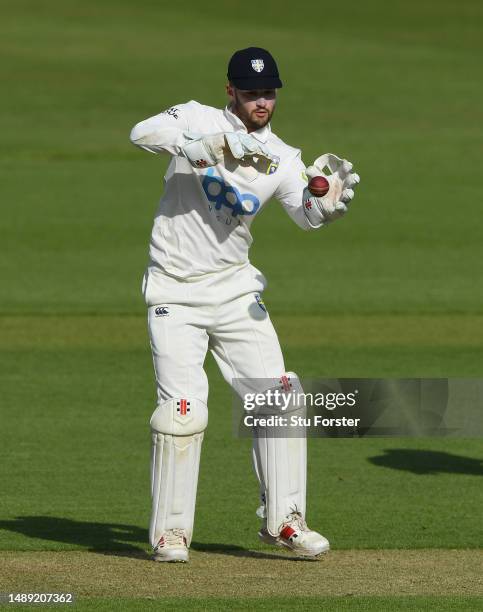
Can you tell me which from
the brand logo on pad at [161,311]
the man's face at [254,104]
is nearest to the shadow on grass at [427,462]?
the brand logo on pad at [161,311]

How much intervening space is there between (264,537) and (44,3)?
35.3m

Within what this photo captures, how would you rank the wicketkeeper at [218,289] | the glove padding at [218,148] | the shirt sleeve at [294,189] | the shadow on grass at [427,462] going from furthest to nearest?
the shadow on grass at [427,462] < the shirt sleeve at [294,189] < the wicketkeeper at [218,289] < the glove padding at [218,148]

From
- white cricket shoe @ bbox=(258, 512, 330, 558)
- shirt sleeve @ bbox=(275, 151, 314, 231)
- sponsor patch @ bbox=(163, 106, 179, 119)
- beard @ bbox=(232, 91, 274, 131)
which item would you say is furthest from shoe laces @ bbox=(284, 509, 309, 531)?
sponsor patch @ bbox=(163, 106, 179, 119)

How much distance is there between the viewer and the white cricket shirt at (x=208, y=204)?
6770mm

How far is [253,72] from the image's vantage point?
6.68 metres

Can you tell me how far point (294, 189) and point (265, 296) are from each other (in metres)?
9.10

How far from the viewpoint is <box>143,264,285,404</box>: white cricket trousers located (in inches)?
263

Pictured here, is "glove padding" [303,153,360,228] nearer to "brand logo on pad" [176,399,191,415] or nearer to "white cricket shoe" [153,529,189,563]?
"brand logo on pad" [176,399,191,415]

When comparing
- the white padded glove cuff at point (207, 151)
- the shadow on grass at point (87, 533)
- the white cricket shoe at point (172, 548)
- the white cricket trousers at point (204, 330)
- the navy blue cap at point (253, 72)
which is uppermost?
the navy blue cap at point (253, 72)

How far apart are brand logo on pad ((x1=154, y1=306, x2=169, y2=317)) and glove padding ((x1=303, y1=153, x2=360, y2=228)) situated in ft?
2.44

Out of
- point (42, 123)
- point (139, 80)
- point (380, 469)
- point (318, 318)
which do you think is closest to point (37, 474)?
point (380, 469)

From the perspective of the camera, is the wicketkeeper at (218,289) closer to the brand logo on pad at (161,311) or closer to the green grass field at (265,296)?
the brand logo on pad at (161,311)

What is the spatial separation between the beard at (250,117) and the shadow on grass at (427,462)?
9.14 feet

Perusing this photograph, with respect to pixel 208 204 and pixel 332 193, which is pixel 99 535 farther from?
pixel 332 193
